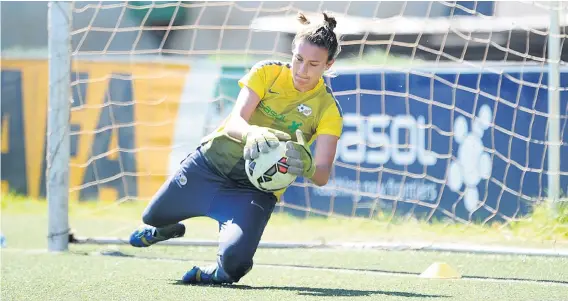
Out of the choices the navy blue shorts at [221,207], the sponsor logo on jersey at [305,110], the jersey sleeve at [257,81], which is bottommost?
the navy blue shorts at [221,207]

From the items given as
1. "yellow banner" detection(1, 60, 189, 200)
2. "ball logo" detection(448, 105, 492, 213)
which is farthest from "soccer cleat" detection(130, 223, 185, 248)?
"yellow banner" detection(1, 60, 189, 200)

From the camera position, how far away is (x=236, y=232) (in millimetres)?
4660

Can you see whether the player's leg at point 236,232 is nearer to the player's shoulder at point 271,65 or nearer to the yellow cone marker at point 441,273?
the player's shoulder at point 271,65

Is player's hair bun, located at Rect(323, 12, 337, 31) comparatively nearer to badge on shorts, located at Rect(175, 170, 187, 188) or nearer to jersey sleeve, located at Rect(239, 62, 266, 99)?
jersey sleeve, located at Rect(239, 62, 266, 99)

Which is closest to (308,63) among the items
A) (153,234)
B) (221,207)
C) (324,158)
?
(324,158)

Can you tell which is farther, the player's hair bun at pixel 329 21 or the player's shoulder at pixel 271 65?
the player's shoulder at pixel 271 65

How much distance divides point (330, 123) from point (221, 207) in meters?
0.68

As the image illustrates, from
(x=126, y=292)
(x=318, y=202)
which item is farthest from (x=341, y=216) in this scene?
(x=126, y=292)

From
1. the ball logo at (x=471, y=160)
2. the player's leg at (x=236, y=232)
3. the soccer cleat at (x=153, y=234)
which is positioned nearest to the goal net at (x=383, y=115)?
the ball logo at (x=471, y=160)

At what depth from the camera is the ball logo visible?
7.91 metres

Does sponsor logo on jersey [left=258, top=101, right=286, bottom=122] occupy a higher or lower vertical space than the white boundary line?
higher

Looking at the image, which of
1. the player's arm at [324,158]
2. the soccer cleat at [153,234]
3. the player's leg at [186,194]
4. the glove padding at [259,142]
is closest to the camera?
the glove padding at [259,142]

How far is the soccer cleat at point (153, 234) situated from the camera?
5.25m

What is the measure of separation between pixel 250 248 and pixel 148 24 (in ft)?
20.0
